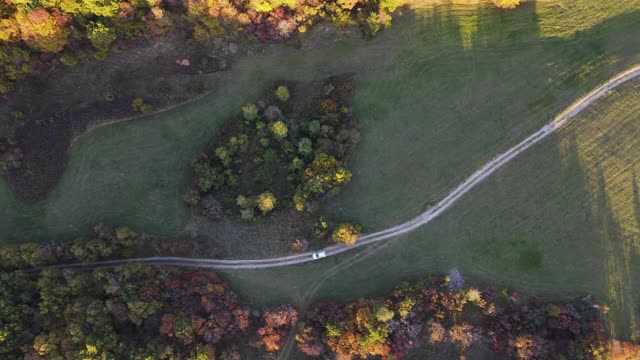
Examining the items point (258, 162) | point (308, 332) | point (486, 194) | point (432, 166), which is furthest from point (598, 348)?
point (258, 162)

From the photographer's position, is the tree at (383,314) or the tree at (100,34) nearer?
the tree at (383,314)

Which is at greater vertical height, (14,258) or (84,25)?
(84,25)

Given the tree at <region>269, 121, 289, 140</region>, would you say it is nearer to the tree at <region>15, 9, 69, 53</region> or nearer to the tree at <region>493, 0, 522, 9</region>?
the tree at <region>15, 9, 69, 53</region>

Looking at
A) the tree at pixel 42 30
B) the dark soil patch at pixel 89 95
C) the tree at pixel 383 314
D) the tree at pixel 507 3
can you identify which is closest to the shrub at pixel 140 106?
the dark soil patch at pixel 89 95

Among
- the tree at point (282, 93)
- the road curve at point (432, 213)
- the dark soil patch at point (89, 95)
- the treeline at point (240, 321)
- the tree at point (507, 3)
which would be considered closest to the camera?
the treeline at point (240, 321)

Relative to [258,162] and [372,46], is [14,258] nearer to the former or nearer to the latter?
[258,162]

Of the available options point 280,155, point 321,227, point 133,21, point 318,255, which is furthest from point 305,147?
point 133,21

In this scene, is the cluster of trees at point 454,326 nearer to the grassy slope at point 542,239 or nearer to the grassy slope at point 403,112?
the grassy slope at point 542,239
